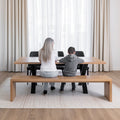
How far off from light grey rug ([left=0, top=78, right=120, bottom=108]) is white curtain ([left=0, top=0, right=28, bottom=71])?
2274 millimetres

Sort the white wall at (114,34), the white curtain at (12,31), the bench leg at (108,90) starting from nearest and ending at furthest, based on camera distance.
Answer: the bench leg at (108,90) < the white curtain at (12,31) < the white wall at (114,34)

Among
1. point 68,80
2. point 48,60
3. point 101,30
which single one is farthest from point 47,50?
point 101,30

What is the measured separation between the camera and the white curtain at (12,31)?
7492 millimetres

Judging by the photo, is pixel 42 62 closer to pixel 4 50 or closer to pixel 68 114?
pixel 68 114

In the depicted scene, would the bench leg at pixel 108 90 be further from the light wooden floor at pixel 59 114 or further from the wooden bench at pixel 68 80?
the light wooden floor at pixel 59 114

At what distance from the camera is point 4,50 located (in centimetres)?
770

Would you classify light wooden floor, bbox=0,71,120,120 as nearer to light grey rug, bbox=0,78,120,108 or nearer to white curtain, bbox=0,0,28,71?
light grey rug, bbox=0,78,120,108

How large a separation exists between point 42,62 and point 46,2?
3405 millimetres

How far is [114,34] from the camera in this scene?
26.0 feet

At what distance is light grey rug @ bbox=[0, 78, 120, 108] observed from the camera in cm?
414

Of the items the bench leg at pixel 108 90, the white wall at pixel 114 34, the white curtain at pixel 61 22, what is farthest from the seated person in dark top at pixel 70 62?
the white wall at pixel 114 34

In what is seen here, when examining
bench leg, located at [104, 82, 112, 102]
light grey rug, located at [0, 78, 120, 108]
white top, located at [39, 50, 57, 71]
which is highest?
white top, located at [39, 50, 57, 71]

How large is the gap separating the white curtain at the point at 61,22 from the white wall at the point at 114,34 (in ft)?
2.32

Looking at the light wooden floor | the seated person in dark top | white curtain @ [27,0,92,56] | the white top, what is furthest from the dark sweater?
white curtain @ [27,0,92,56]
